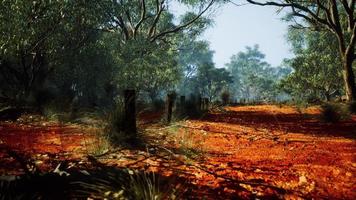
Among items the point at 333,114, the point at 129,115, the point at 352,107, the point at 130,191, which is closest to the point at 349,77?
the point at 352,107

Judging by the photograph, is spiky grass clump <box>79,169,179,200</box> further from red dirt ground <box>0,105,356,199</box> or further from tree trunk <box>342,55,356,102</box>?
tree trunk <box>342,55,356,102</box>

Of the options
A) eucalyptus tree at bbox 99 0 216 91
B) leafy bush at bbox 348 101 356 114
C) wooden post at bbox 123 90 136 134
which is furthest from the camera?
eucalyptus tree at bbox 99 0 216 91

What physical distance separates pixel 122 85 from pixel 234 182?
18.4m

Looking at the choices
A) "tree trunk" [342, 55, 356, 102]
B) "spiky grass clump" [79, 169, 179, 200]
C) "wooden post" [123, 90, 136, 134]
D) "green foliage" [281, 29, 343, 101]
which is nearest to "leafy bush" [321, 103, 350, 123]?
"tree trunk" [342, 55, 356, 102]

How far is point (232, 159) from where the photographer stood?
18.0 feet

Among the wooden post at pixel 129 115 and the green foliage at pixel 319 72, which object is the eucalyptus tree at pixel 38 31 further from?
the green foliage at pixel 319 72

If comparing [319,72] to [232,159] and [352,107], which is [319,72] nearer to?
[352,107]

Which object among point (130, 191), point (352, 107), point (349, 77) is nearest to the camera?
point (130, 191)

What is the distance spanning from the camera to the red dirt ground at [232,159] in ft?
13.1

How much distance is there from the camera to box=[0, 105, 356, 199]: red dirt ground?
400 centimetres

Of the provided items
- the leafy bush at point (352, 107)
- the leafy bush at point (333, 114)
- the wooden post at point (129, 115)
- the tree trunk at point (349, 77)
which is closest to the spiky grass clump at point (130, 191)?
the wooden post at point (129, 115)

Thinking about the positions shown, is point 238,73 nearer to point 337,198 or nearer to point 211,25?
point 211,25

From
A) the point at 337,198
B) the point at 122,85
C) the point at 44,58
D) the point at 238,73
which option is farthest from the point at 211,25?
the point at 238,73

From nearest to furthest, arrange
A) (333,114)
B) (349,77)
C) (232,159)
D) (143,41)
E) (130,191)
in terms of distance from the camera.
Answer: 1. (130,191)
2. (232,159)
3. (333,114)
4. (349,77)
5. (143,41)
